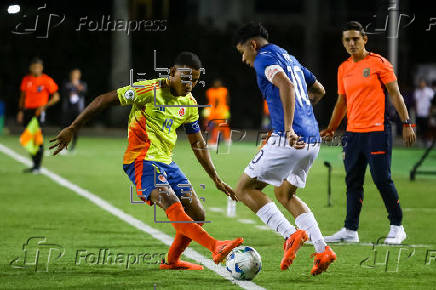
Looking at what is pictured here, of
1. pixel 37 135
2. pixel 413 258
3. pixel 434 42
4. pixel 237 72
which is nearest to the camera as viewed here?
pixel 413 258

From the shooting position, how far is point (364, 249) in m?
9.74

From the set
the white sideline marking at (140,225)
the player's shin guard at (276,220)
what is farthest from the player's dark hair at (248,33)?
the white sideline marking at (140,225)

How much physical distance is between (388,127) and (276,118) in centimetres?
250

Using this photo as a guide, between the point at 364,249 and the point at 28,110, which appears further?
the point at 28,110

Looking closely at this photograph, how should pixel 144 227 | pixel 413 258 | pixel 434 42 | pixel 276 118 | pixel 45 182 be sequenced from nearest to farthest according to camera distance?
1. pixel 276 118
2. pixel 413 258
3. pixel 144 227
4. pixel 45 182
5. pixel 434 42

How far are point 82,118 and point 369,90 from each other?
3.55 meters

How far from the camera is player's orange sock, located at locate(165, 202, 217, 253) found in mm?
7754

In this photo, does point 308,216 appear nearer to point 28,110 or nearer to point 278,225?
point 278,225

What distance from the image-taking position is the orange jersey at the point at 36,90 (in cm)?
1855

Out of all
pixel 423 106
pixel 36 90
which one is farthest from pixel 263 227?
pixel 423 106

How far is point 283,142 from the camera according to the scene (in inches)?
310

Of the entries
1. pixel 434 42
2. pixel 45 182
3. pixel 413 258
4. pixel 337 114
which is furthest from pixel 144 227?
pixel 434 42

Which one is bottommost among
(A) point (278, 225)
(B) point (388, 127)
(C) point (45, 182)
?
(C) point (45, 182)

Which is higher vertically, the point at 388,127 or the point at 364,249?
the point at 388,127
